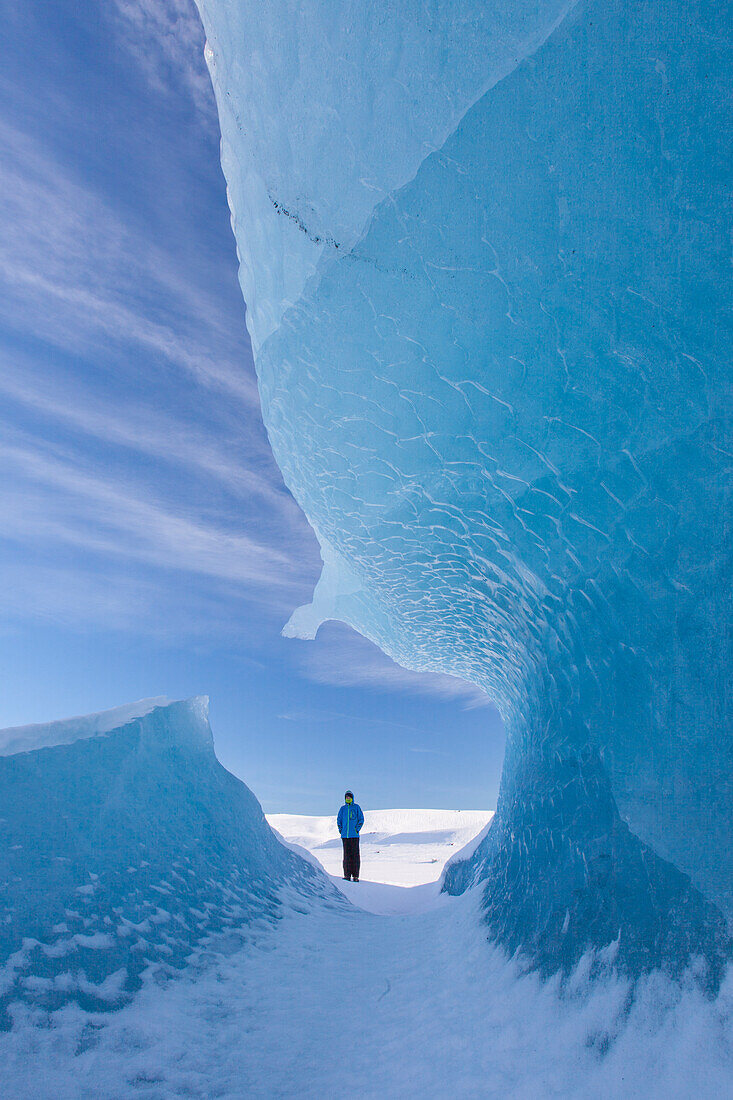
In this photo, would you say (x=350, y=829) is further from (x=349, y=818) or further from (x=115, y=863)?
(x=115, y=863)

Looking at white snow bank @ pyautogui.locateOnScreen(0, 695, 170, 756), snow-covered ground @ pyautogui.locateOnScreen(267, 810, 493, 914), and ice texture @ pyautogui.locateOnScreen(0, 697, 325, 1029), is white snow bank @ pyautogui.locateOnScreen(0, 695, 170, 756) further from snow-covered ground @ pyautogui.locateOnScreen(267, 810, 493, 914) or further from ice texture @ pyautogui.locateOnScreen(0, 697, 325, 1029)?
Answer: snow-covered ground @ pyautogui.locateOnScreen(267, 810, 493, 914)

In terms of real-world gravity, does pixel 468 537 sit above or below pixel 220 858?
above

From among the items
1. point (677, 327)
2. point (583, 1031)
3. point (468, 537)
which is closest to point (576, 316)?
point (677, 327)

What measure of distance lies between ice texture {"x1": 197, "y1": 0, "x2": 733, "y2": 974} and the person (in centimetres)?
411

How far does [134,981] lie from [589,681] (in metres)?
3.61

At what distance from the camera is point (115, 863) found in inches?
167

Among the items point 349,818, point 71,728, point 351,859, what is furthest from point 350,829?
point 71,728

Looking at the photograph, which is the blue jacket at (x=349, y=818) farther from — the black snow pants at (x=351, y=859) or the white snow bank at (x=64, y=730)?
the white snow bank at (x=64, y=730)

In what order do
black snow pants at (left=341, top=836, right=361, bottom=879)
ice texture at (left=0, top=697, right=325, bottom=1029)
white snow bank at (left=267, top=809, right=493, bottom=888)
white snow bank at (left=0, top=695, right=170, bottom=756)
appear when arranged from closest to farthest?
ice texture at (left=0, top=697, right=325, bottom=1029), white snow bank at (left=0, top=695, right=170, bottom=756), black snow pants at (left=341, top=836, right=361, bottom=879), white snow bank at (left=267, top=809, right=493, bottom=888)

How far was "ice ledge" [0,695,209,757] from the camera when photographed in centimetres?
427

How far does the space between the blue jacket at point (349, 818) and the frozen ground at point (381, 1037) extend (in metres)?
3.85

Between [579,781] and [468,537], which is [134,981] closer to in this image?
[579,781]

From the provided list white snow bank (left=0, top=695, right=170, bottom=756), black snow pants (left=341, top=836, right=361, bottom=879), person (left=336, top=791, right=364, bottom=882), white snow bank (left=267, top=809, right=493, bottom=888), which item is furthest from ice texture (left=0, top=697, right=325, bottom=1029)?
white snow bank (left=267, top=809, right=493, bottom=888)

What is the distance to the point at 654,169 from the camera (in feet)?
9.06
